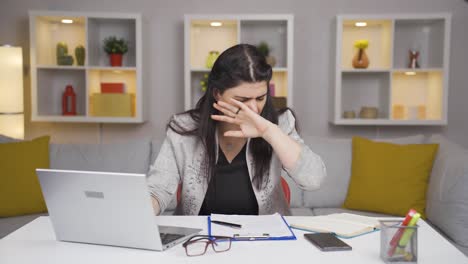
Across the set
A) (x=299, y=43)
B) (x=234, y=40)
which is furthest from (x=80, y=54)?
(x=299, y=43)

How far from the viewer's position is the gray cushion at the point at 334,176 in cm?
302

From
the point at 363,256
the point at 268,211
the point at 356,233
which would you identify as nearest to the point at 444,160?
the point at 268,211

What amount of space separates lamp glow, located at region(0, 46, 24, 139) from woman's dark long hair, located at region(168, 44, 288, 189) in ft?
6.92

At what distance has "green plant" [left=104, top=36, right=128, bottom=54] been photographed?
3.91 metres

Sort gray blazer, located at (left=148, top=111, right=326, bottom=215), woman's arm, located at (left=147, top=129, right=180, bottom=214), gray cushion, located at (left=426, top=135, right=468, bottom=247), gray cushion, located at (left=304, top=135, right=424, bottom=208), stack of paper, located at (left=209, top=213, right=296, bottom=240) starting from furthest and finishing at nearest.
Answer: gray cushion, located at (left=304, top=135, right=424, bottom=208) → gray cushion, located at (left=426, top=135, right=468, bottom=247) → gray blazer, located at (left=148, top=111, right=326, bottom=215) → woman's arm, located at (left=147, top=129, right=180, bottom=214) → stack of paper, located at (left=209, top=213, right=296, bottom=240)

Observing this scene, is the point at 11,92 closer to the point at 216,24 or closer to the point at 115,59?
the point at 115,59

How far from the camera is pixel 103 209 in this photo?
4.08 ft

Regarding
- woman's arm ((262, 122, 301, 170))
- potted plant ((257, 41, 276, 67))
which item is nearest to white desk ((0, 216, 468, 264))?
woman's arm ((262, 122, 301, 170))

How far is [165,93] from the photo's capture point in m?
4.12

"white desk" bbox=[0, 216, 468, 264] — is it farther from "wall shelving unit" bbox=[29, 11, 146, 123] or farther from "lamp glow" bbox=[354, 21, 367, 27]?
"lamp glow" bbox=[354, 21, 367, 27]

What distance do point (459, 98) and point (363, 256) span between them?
10.6 ft

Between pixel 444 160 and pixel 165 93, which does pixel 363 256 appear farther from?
pixel 165 93

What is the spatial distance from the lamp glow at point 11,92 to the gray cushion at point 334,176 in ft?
7.10

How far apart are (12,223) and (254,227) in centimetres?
178
